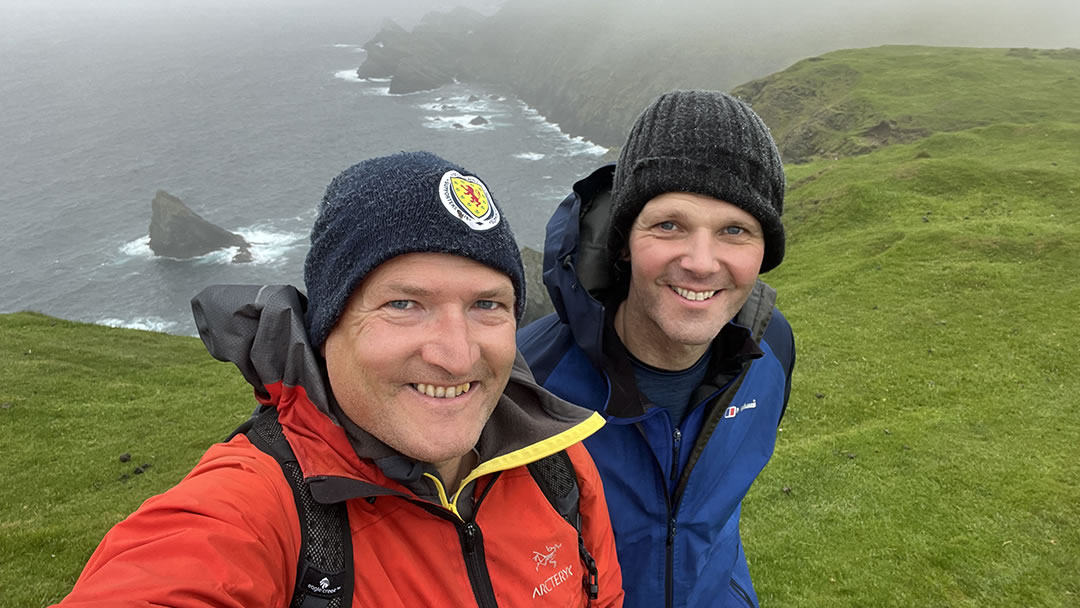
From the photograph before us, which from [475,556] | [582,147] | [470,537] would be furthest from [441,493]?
[582,147]

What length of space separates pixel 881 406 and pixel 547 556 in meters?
17.9

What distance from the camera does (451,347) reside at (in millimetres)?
2922

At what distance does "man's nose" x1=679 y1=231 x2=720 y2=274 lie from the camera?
4285 mm

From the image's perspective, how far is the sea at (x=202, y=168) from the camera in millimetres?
79125

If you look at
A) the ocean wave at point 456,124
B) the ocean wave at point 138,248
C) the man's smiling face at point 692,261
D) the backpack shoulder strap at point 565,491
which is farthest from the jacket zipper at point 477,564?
the ocean wave at point 456,124

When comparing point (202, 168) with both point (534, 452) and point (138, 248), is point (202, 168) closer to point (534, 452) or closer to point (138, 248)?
point (138, 248)

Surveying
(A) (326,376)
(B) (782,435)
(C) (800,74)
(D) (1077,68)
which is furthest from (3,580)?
(D) (1077,68)

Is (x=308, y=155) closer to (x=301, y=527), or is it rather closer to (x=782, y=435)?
(x=782, y=435)

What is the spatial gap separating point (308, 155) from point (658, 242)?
138881 mm

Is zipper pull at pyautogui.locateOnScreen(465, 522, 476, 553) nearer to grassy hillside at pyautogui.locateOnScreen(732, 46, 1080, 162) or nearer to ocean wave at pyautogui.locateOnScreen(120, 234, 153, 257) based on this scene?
grassy hillside at pyautogui.locateOnScreen(732, 46, 1080, 162)

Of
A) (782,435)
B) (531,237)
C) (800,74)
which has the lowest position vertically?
(531,237)

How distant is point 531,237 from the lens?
90.3 meters

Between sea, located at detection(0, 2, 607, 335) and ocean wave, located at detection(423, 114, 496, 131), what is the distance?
2.60 ft

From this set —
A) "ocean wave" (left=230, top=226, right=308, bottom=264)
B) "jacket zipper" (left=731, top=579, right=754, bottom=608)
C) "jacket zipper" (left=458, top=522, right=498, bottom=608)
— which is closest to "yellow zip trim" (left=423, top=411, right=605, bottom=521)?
"jacket zipper" (left=458, top=522, right=498, bottom=608)
